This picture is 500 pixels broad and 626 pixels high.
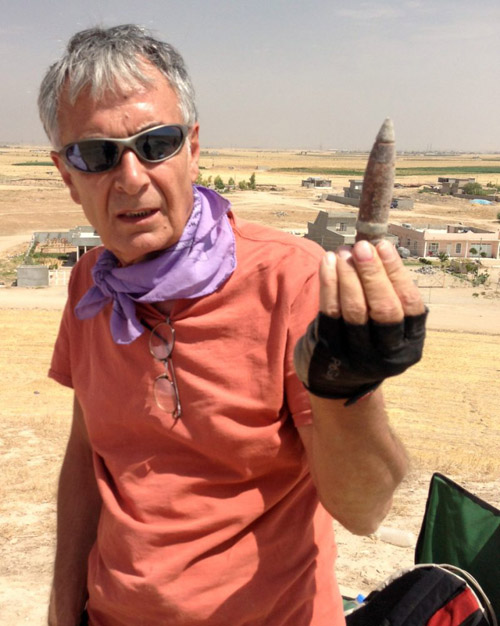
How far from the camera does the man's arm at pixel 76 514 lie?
8.29 ft

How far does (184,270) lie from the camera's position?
2027mm

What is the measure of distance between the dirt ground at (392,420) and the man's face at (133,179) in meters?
1.02

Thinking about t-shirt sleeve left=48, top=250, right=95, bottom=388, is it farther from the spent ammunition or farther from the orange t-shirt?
the spent ammunition

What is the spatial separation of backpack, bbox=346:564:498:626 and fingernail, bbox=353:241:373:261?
231 centimetres

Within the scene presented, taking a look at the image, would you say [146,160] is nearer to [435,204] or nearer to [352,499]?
[352,499]

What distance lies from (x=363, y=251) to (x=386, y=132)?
39 centimetres

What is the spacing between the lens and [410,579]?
10.8 feet

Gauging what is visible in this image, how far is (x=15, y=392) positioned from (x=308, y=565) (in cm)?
1328

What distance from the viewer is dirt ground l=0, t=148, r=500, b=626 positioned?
5828 millimetres

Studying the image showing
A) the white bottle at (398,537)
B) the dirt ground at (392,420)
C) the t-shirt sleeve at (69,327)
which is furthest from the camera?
the white bottle at (398,537)

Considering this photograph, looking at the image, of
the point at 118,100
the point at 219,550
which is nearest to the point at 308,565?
the point at 219,550

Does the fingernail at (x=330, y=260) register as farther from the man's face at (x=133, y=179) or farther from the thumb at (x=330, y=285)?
the man's face at (x=133, y=179)

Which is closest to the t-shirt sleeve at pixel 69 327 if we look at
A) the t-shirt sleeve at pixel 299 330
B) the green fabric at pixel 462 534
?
the t-shirt sleeve at pixel 299 330

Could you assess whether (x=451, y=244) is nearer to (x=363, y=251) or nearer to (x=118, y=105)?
(x=118, y=105)
